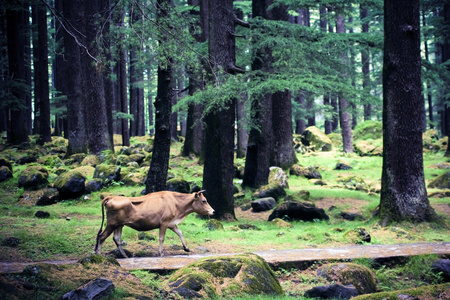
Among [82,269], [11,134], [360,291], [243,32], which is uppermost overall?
[243,32]

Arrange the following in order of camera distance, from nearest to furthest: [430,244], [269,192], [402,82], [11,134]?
[430,244] → [402,82] → [269,192] → [11,134]

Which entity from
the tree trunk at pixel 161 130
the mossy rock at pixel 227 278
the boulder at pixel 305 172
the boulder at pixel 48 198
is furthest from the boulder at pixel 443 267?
the boulder at pixel 48 198

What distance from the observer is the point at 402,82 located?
1164 cm

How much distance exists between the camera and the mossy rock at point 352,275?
721 cm

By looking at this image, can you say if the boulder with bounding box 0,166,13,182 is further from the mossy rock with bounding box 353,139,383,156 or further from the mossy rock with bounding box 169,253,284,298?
the mossy rock with bounding box 353,139,383,156

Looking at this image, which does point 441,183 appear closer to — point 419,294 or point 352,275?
point 352,275

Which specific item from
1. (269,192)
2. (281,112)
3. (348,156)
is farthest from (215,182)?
(348,156)

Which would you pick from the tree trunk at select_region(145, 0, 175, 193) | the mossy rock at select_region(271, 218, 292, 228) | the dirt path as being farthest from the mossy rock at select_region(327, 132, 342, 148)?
the dirt path

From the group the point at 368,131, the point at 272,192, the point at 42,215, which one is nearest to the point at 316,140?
the point at 368,131

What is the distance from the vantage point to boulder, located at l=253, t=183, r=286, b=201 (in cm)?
1608

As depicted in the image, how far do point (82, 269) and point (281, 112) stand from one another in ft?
50.2

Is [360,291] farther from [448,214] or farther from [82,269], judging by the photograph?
[448,214]

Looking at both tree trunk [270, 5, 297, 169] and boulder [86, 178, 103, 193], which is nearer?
boulder [86, 178, 103, 193]

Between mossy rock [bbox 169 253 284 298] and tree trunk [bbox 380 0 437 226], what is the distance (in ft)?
20.5
